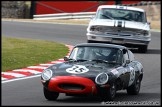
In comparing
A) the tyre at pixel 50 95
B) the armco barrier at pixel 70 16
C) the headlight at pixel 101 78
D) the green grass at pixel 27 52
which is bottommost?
the armco barrier at pixel 70 16

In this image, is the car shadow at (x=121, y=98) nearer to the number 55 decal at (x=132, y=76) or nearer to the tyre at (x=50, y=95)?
the tyre at (x=50, y=95)

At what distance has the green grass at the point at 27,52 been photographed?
2062 centimetres

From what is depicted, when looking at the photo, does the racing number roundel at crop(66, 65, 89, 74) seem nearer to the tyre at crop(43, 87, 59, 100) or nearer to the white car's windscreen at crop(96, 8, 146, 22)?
the tyre at crop(43, 87, 59, 100)

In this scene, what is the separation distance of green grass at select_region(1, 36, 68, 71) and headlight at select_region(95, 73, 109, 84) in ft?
24.0

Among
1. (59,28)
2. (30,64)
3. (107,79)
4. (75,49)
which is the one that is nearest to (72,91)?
(107,79)

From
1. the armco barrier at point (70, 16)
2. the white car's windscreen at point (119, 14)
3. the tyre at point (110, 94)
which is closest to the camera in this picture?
the tyre at point (110, 94)

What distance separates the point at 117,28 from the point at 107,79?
12.7 meters

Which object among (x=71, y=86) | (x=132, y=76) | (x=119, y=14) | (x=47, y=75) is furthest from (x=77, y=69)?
(x=119, y=14)

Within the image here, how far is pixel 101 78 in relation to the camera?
38.7ft

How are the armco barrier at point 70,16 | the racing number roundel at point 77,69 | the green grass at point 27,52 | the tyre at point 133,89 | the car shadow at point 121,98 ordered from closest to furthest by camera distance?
the racing number roundel at point 77,69 → the car shadow at point 121,98 → the tyre at point 133,89 → the green grass at point 27,52 → the armco barrier at point 70,16

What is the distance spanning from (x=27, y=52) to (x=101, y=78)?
12670 mm

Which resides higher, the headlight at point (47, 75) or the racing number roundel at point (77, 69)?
the racing number roundel at point (77, 69)

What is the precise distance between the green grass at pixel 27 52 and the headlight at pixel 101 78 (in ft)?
24.0

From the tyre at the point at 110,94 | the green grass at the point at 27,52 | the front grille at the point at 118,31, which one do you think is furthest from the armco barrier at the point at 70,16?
the tyre at the point at 110,94
